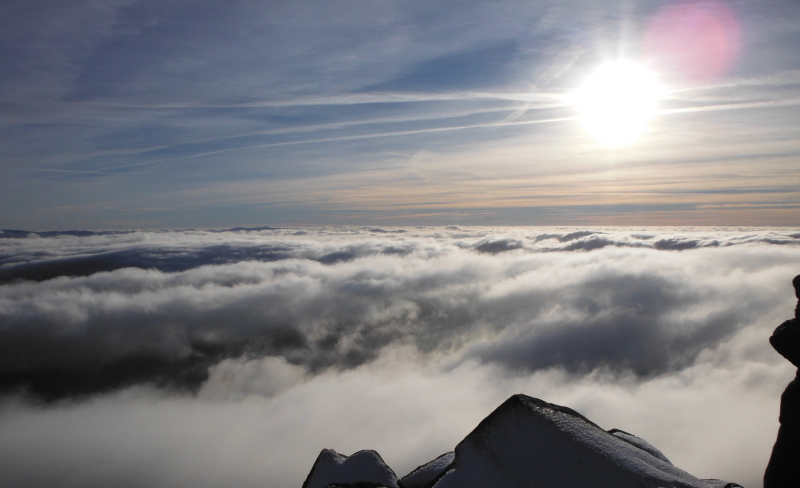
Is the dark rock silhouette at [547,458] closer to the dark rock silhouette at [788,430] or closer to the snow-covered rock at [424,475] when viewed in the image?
the dark rock silhouette at [788,430]

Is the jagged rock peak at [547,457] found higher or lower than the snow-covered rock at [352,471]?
higher

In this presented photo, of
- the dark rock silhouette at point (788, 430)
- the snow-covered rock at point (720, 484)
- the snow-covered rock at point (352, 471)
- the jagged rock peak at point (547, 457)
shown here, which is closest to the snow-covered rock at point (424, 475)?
the snow-covered rock at point (352, 471)

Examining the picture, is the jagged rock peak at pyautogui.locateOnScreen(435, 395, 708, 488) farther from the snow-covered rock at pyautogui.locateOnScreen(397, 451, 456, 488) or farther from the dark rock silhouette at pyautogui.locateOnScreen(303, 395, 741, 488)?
the snow-covered rock at pyautogui.locateOnScreen(397, 451, 456, 488)

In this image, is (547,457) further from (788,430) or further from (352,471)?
(352,471)

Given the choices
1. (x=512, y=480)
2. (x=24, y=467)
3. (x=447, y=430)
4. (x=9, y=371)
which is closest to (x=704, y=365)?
(x=447, y=430)

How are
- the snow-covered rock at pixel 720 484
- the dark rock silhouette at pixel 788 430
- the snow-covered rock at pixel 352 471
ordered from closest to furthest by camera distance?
the snow-covered rock at pixel 720 484 < the dark rock silhouette at pixel 788 430 < the snow-covered rock at pixel 352 471
